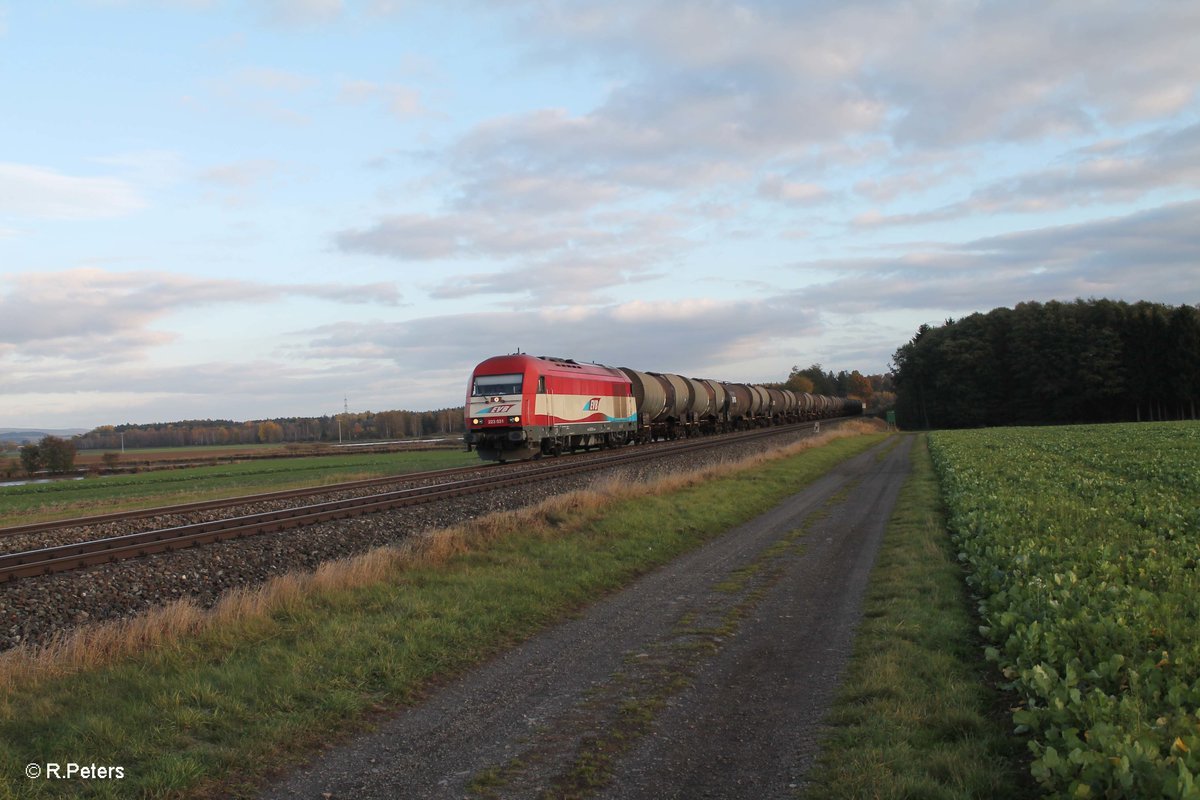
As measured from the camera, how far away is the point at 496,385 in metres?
30.6

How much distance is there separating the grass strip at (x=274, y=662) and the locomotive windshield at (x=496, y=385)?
16.2 m

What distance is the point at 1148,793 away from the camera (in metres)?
3.72

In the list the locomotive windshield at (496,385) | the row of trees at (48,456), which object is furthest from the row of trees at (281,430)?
the locomotive windshield at (496,385)

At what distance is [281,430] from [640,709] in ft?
589

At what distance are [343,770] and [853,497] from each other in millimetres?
19135

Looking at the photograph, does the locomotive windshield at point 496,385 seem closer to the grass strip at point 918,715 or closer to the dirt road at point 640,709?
the dirt road at point 640,709

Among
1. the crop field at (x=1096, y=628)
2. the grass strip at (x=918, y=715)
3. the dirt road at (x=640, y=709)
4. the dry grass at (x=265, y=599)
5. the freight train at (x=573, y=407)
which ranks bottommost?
the dirt road at (x=640, y=709)

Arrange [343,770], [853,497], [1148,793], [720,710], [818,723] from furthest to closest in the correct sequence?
[853,497]
[720,710]
[818,723]
[343,770]
[1148,793]

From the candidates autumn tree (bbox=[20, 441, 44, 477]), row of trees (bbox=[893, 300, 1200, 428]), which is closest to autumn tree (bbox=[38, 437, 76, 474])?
autumn tree (bbox=[20, 441, 44, 477])

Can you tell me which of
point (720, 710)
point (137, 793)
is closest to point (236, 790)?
point (137, 793)

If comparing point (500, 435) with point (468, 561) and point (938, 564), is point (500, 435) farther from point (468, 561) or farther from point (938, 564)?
point (938, 564)

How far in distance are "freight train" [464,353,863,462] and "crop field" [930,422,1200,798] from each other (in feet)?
58.1

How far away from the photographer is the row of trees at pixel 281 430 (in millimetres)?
148500

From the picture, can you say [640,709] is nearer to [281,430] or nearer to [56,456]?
[56,456]
